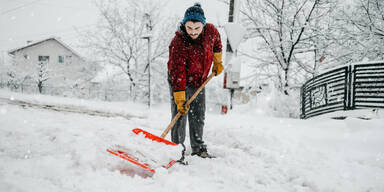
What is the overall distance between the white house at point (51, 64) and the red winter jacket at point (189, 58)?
2088 centimetres

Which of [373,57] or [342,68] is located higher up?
[373,57]

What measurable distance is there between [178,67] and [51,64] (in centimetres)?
3093

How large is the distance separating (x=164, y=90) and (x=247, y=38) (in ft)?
33.6

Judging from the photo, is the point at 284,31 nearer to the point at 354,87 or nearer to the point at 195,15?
the point at 354,87

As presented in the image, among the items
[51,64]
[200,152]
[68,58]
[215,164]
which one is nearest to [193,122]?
[200,152]

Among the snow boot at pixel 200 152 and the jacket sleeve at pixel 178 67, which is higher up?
the jacket sleeve at pixel 178 67

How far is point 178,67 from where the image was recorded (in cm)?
242

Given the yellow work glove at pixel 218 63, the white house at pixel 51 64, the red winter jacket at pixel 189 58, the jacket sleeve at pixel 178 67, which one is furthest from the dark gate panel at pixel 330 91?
the white house at pixel 51 64

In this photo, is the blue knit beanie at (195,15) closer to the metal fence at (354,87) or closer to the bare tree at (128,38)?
the metal fence at (354,87)

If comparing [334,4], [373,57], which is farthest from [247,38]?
[373,57]

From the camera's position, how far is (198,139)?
2670 mm

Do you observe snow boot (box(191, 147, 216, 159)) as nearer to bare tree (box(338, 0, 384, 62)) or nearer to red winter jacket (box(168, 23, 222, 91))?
red winter jacket (box(168, 23, 222, 91))

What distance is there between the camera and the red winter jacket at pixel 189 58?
2.42 metres

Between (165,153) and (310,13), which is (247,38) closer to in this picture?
(310,13)
